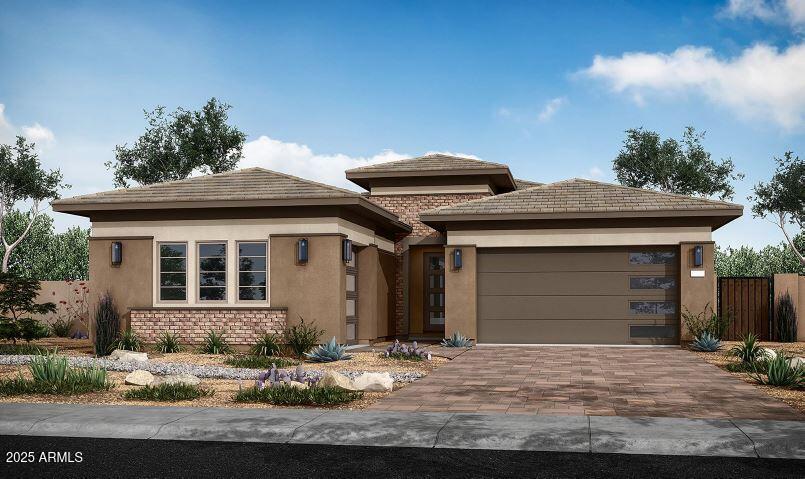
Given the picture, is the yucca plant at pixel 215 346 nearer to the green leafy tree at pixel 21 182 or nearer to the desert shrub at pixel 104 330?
the desert shrub at pixel 104 330

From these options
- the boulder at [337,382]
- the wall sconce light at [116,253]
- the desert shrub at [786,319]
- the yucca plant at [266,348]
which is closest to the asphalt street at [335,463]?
the boulder at [337,382]

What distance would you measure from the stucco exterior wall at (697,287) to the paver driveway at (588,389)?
2.60 meters

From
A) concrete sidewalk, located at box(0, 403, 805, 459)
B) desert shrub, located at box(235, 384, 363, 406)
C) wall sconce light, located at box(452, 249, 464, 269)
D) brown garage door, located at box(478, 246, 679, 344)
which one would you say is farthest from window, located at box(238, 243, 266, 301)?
concrete sidewalk, located at box(0, 403, 805, 459)

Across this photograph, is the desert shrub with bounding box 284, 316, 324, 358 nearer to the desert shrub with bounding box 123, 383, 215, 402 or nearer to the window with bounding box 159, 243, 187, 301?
the window with bounding box 159, 243, 187, 301

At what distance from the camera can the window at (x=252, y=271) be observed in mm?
20484

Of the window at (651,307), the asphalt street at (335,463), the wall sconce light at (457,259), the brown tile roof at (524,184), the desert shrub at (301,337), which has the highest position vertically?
the brown tile roof at (524,184)

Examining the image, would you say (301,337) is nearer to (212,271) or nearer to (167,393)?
(212,271)

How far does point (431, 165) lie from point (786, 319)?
10833 mm

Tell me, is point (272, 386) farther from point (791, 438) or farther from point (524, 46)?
point (524, 46)

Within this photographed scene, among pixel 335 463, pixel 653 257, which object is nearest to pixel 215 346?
pixel 653 257

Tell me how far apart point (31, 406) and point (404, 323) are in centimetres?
1561

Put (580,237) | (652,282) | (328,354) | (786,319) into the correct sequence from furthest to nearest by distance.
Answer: (786,319) < (580,237) < (652,282) < (328,354)

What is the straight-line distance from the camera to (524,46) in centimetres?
2264

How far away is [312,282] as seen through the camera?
20.2 metres
